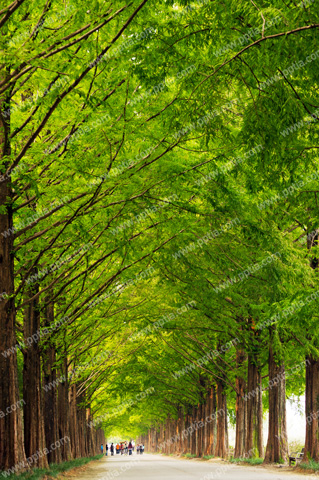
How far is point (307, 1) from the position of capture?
620cm

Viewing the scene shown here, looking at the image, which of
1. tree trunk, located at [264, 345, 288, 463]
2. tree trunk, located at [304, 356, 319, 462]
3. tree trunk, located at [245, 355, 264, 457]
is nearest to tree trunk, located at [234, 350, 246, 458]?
tree trunk, located at [245, 355, 264, 457]

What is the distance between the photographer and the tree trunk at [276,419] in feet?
68.9

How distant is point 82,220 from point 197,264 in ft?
22.2

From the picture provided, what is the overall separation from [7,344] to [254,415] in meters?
16.7

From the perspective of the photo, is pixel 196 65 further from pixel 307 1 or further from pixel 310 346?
pixel 310 346

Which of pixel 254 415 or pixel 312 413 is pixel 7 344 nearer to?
pixel 312 413

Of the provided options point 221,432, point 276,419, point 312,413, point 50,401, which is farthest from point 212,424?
point 50,401

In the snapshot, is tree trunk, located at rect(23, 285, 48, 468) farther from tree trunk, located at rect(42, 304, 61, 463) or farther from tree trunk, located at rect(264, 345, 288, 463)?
tree trunk, located at rect(264, 345, 288, 463)

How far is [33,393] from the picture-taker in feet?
49.6

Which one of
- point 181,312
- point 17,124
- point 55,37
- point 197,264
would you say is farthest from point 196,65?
point 181,312

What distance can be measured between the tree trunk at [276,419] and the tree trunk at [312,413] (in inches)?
108

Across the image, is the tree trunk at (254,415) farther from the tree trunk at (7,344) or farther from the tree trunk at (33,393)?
the tree trunk at (7,344)

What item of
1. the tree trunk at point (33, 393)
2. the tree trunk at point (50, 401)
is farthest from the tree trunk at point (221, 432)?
the tree trunk at point (33, 393)

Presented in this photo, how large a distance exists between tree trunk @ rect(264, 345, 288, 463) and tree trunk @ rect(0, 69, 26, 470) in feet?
41.4
